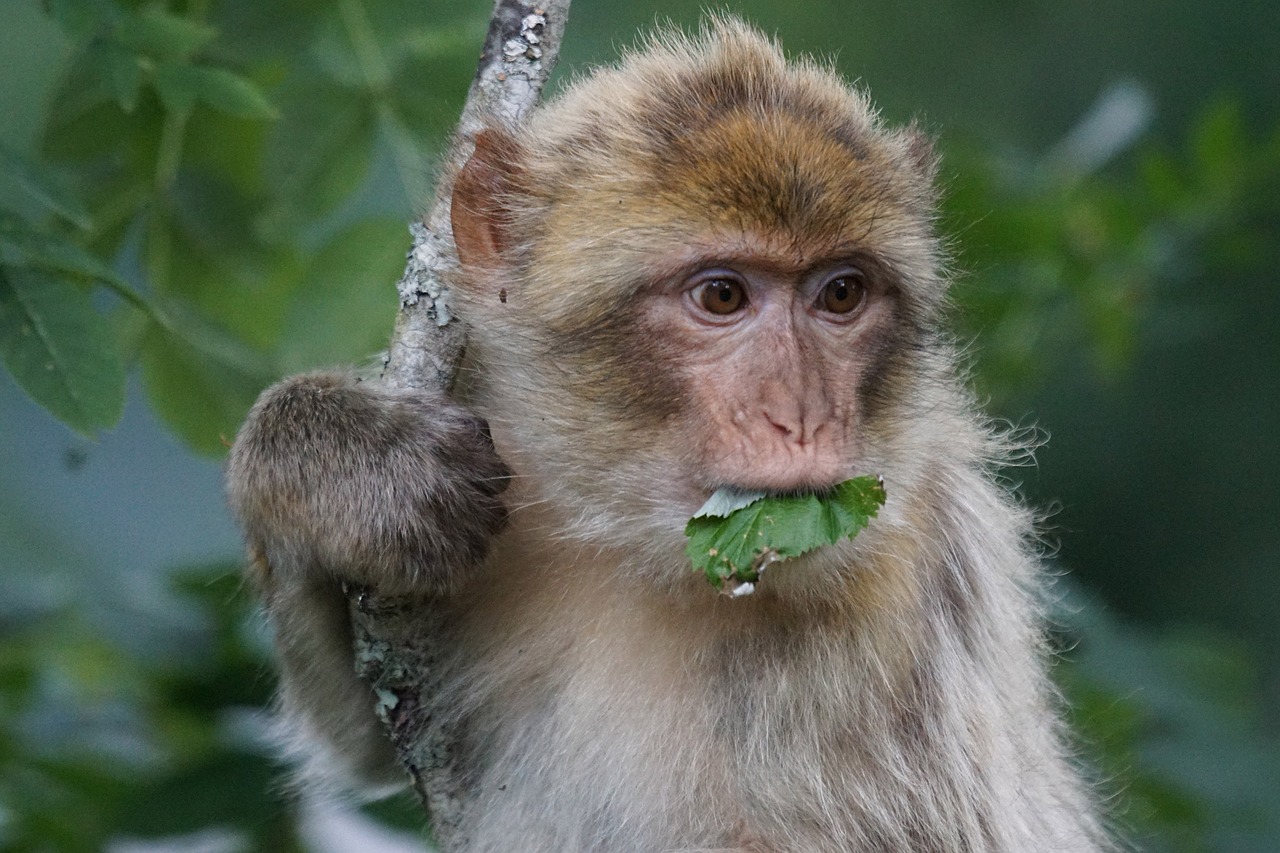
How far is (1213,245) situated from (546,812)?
4.07 m

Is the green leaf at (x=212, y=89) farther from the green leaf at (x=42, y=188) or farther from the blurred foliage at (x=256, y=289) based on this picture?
the green leaf at (x=42, y=188)

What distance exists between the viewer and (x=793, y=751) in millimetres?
3848

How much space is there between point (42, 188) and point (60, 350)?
0.40 meters

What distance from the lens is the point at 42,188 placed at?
3445 mm

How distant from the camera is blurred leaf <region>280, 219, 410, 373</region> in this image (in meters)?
4.57

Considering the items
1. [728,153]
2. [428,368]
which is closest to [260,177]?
[428,368]

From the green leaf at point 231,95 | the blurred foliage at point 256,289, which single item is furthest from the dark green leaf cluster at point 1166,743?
the green leaf at point 231,95

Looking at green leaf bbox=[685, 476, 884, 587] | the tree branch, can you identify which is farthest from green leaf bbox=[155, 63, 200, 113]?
green leaf bbox=[685, 476, 884, 587]

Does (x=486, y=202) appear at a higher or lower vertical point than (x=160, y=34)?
lower

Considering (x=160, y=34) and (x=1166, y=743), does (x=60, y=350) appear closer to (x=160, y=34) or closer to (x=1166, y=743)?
(x=160, y=34)

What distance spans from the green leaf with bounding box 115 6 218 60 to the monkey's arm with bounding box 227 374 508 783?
33.0 inches

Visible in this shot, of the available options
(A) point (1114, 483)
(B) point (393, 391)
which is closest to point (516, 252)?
(B) point (393, 391)

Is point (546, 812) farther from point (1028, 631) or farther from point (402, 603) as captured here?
point (1028, 631)

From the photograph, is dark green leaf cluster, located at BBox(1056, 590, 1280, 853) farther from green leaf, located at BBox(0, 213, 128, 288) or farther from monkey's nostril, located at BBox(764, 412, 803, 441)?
green leaf, located at BBox(0, 213, 128, 288)
